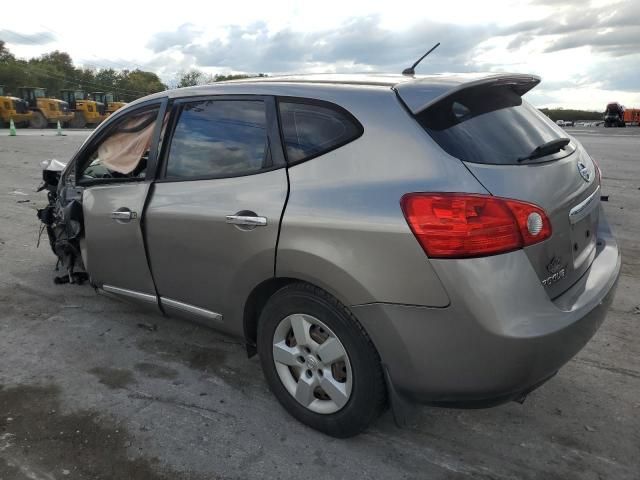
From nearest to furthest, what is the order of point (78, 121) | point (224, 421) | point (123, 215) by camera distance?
point (224, 421)
point (123, 215)
point (78, 121)

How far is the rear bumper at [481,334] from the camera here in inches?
85.7

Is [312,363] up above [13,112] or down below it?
below

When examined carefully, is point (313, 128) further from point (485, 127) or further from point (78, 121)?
point (78, 121)

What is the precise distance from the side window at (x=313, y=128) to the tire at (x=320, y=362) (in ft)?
2.23

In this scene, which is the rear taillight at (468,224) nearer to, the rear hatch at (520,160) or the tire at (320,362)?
the rear hatch at (520,160)

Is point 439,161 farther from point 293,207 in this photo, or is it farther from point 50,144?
point 50,144

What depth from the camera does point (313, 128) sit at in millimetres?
2719

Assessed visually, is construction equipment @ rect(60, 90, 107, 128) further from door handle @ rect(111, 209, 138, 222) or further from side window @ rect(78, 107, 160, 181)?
door handle @ rect(111, 209, 138, 222)

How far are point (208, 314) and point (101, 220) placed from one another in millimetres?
1175

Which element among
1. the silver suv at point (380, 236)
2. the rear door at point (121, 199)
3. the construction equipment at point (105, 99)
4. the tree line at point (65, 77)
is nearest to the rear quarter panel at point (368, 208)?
the silver suv at point (380, 236)

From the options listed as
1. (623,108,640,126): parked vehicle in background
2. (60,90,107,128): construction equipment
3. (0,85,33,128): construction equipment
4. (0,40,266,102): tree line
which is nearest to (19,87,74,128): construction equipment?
(0,85,33,128): construction equipment

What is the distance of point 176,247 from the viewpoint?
3.26m

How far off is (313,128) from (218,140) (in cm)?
72

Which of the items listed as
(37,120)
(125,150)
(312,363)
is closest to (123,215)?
(125,150)
